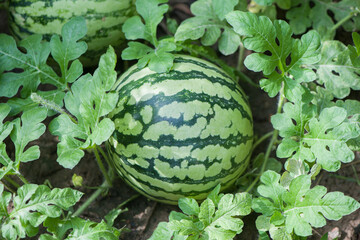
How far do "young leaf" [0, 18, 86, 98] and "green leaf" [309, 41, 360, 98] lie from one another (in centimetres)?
141

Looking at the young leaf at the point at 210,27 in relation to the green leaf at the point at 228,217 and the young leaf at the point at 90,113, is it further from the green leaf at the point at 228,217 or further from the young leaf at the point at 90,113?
the green leaf at the point at 228,217

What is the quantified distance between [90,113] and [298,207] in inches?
43.3

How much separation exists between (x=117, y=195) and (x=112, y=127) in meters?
0.77

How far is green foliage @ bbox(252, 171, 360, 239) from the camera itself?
189cm

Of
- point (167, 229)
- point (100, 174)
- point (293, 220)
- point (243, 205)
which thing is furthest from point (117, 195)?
point (293, 220)

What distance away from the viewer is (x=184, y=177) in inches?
82.8

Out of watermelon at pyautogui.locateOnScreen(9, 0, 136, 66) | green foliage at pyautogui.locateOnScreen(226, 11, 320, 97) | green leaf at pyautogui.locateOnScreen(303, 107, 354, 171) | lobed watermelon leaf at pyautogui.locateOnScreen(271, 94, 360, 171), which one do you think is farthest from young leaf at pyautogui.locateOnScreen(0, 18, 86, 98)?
green leaf at pyautogui.locateOnScreen(303, 107, 354, 171)

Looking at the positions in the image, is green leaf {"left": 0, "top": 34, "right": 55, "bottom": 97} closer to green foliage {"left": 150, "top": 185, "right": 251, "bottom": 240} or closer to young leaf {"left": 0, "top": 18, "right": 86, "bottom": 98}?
young leaf {"left": 0, "top": 18, "right": 86, "bottom": 98}

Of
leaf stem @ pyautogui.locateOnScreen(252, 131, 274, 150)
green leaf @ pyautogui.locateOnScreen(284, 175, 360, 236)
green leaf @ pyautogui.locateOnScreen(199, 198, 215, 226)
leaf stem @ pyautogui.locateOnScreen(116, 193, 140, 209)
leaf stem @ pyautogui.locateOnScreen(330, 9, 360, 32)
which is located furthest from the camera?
leaf stem @ pyautogui.locateOnScreen(330, 9, 360, 32)

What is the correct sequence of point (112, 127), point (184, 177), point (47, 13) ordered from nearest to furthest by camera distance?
1. point (112, 127)
2. point (184, 177)
3. point (47, 13)

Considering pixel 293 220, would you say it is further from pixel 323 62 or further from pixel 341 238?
pixel 323 62

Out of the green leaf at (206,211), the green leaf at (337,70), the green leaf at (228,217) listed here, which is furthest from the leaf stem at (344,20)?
the green leaf at (206,211)

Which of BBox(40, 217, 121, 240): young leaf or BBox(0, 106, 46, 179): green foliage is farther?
BBox(0, 106, 46, 179): green foliage

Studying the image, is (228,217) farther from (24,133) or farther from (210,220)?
(24,133)
